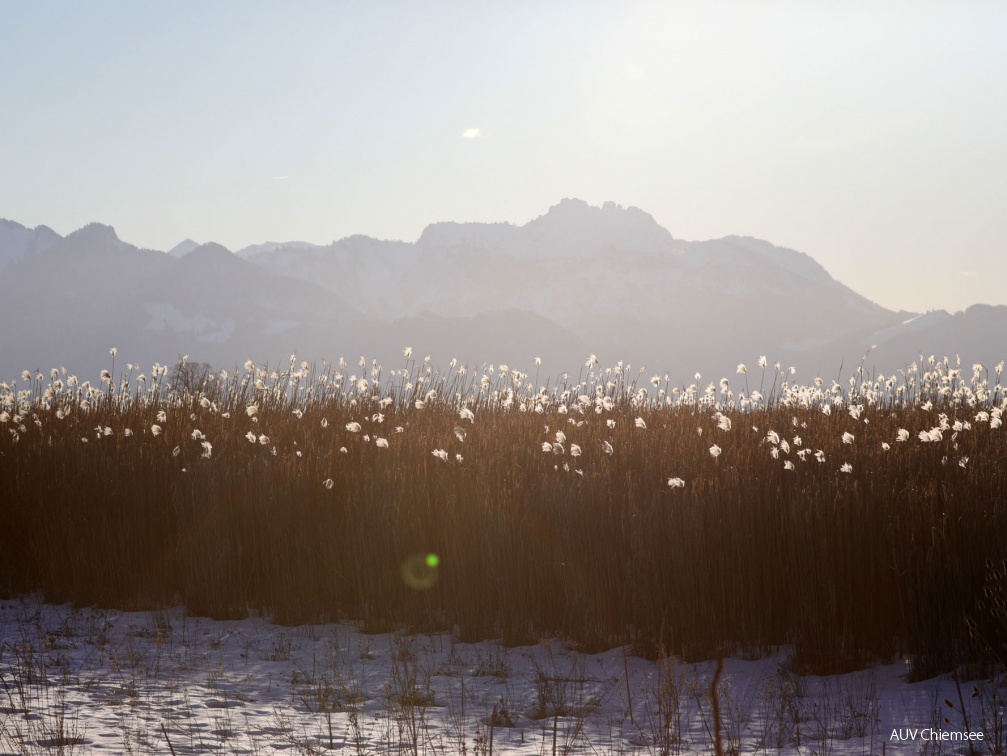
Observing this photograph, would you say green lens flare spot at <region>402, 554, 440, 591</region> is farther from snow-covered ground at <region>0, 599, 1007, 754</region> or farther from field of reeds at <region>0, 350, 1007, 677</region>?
snow-covered ground at <region>0, 599, 1007, 754</region>

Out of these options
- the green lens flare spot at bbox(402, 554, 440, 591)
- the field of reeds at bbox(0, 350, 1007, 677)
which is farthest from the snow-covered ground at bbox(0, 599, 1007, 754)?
the green lens flare spot at bbox(402, 554, 440, 591)

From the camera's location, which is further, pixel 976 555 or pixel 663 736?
pixel 976 555

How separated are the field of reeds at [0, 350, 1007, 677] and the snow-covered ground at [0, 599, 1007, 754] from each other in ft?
0.95

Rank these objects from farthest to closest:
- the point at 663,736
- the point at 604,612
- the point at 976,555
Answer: the point at 604,612, the point at 976,555, the point at 663,736

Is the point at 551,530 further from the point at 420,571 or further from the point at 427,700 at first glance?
the point at 427,700

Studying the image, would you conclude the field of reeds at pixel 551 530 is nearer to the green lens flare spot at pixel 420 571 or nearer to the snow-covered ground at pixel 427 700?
the green lens flare spot at pixel 420 571

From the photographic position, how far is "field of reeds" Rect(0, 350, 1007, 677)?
4.95m

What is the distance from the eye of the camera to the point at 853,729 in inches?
146

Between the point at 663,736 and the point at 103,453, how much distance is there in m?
5.99

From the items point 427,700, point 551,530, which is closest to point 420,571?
point 551,530

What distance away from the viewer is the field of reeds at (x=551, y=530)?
16.2 ft

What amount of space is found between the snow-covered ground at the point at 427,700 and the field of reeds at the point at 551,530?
A: 0.95ft

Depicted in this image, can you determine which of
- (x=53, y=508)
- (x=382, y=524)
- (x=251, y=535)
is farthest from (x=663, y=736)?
(x=53, y=508)

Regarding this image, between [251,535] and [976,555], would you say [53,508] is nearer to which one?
[251,535]
